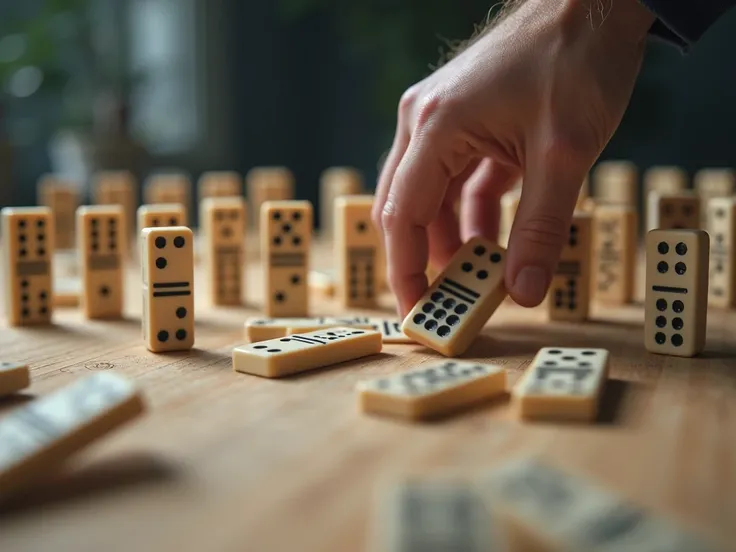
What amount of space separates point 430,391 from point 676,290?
0.59 meters

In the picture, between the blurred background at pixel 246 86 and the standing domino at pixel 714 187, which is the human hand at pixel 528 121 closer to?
the standing domino at pixel 714 187

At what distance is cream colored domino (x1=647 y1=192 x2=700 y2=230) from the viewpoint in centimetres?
218

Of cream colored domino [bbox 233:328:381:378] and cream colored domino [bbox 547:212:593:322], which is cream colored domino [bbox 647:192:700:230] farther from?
cream colored domino [bbox 233:328:381:378]

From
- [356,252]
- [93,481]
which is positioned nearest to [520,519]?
[93,481]

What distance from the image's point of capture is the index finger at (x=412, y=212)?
1.75 metres

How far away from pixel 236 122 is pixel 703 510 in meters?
4.85

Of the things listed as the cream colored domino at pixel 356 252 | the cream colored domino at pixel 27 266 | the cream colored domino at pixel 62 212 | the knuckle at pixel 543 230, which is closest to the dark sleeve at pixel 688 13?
the knuckle at pixel 543 230

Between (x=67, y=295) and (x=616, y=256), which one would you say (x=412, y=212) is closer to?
(x=616, y=256)

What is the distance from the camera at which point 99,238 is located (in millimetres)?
2141

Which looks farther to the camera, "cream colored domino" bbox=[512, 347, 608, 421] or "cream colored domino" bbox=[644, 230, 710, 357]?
"cream colored domino" bbox=[644, 230, 710, 357]

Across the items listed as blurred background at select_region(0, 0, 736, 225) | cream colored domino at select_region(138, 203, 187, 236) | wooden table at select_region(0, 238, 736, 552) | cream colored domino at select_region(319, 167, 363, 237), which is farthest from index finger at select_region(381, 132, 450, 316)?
blurred background at select_region(0, 0, 736, 225)

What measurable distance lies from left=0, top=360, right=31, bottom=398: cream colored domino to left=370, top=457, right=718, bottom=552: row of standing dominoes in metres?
0.67

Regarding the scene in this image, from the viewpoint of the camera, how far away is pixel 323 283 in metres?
2.42

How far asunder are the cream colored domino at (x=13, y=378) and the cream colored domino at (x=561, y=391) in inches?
28.6
